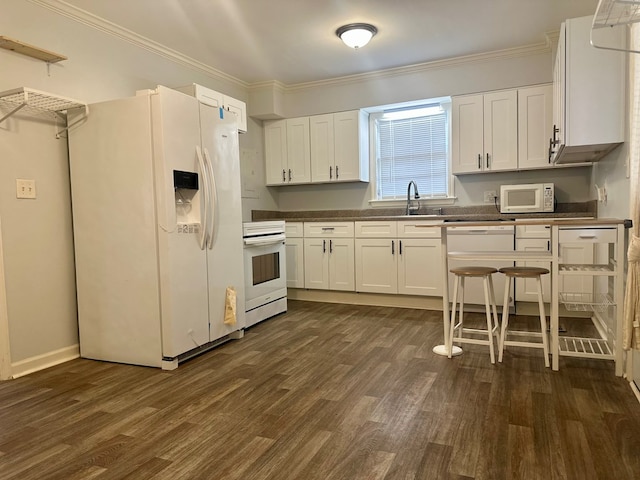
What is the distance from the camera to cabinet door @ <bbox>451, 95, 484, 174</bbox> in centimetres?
436

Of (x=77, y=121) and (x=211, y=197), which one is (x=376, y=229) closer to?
(x=211, y=197)

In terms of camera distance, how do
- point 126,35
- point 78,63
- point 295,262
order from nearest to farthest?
point 78,63 → point 126,35 → point 295,262

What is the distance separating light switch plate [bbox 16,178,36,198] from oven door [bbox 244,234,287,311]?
1.56m

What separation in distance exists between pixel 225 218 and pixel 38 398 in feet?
5.41

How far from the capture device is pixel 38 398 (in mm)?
2436

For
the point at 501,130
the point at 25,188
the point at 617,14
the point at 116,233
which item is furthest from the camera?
the point at 501,130

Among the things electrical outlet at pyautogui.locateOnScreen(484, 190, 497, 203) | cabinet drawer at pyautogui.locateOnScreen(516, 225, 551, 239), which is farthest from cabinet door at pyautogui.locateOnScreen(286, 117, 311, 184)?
cabinet drawer at pyautogui.locateOnScreen(516, 225, 551, 239)

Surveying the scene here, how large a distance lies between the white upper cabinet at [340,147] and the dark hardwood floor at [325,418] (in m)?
2.49

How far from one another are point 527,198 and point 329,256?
2.10 meters

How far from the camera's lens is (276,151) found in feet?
17.7

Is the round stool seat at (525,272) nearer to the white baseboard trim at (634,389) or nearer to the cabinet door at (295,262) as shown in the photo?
→ the white baseboard trim at (634,389)

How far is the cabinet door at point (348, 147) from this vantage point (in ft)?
16.3

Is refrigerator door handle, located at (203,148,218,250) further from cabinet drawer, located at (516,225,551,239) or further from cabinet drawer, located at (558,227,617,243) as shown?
cabinet drawer, located at (516,225,551,239)

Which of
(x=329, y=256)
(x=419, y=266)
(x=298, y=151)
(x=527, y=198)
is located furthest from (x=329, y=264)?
(x=527, y=198)
